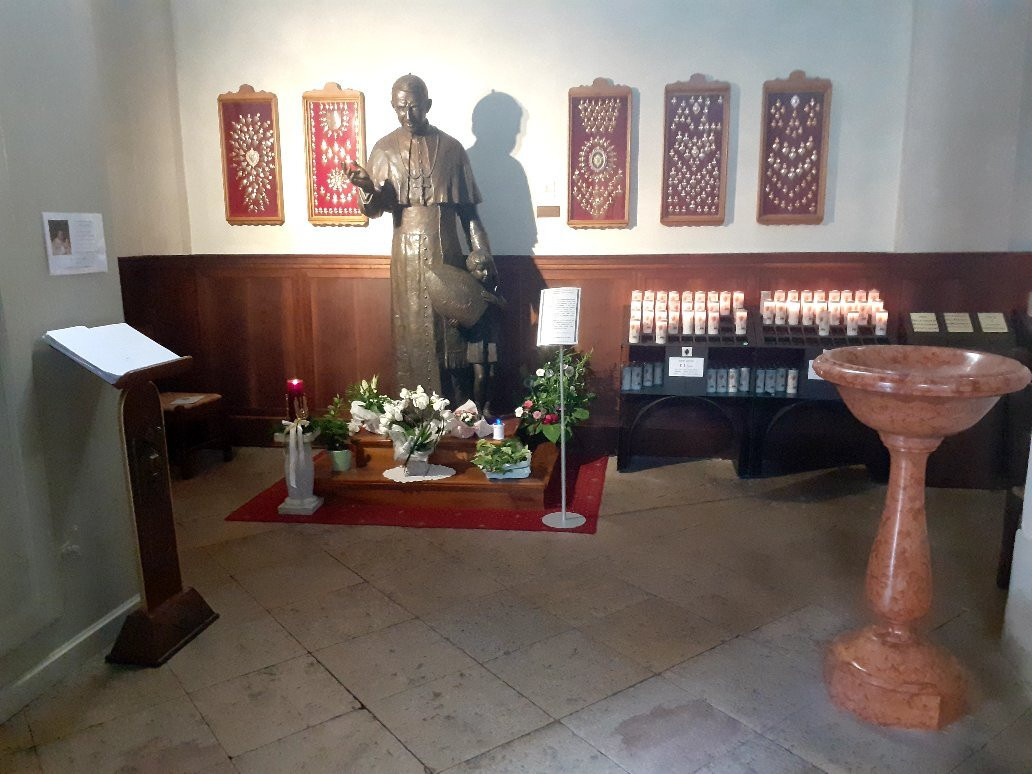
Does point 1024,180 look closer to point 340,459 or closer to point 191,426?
point 340,459

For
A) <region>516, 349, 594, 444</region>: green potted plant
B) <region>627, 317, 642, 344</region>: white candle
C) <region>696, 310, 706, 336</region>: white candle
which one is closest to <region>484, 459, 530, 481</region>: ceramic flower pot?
<region>516, 349, 594, 444</region>: green potted plant

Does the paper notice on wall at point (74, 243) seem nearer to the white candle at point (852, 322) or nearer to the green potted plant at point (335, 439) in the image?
the green potted plant at point (335, 439)

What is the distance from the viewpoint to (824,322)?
16.0 ft

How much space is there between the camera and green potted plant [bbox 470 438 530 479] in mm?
4461

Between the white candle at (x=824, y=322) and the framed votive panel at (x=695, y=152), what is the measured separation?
0.95 m

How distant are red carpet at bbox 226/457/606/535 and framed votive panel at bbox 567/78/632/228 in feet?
6.28

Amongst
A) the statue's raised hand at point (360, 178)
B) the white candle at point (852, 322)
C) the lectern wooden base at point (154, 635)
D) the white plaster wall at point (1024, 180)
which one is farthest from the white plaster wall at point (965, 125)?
the lectern wooden base at point (154, 635)

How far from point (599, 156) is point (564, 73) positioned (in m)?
0.61

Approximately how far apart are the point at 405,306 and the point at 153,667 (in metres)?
2.61

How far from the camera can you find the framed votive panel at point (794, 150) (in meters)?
5.05

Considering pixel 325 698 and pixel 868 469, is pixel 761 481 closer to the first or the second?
pixel 868 469

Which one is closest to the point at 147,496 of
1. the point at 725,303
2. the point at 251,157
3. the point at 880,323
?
the point at 251,157

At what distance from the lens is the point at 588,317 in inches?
216

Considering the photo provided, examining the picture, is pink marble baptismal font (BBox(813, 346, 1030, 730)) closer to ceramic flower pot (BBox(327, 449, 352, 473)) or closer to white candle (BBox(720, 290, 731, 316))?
white candle (BBox(720, 290, 731, 316))
